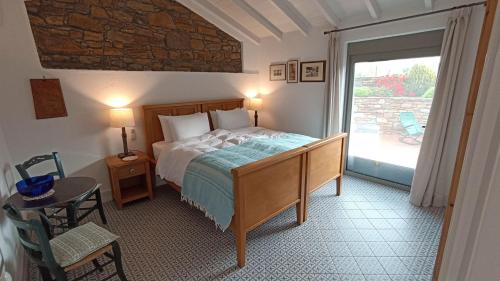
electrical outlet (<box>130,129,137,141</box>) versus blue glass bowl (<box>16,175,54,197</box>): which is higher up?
electrical outlet (<box>130,129,137,141</box>)

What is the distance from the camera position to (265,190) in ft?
7.16

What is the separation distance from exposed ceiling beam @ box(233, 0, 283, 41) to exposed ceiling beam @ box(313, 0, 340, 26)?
0.94m

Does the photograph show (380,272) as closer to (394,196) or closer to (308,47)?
(394,196)

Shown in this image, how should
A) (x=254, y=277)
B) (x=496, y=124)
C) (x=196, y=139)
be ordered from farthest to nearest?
(x=196, y=139)
(x=254, y=277)
(x=496, y=124)

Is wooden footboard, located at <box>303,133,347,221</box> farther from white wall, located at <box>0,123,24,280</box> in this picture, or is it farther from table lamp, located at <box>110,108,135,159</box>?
white wall, located at <box>0,123,24,280</box>

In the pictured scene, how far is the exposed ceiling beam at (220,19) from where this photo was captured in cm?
372

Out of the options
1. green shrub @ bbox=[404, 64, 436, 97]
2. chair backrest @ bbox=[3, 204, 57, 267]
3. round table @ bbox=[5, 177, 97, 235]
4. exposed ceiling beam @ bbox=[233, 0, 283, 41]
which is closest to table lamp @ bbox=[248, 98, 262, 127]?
exposed ceiling beam @ bbox=[233, 0, 283, 41]

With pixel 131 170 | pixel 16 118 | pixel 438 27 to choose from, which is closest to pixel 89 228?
pixel 131 170

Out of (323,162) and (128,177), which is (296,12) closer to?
(323,162)

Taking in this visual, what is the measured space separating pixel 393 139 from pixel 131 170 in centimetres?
364

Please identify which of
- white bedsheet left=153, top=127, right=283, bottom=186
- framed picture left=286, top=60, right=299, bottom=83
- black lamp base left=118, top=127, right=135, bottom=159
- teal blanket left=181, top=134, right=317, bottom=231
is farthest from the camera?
framed picture left=286, top=60, right=299, bottom=83

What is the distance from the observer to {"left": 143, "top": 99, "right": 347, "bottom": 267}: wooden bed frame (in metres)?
2.00

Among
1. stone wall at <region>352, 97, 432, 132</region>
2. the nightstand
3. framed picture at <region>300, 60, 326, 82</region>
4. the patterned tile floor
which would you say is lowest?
the patterned tile floor

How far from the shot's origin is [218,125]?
13.1 ft
